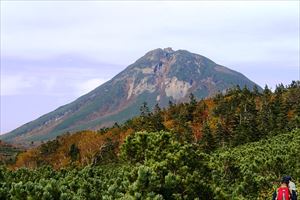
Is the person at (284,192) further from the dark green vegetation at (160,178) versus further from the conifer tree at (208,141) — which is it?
the conifer tree at (208,141)

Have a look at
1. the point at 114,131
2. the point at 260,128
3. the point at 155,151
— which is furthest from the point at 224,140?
the point at 155,151

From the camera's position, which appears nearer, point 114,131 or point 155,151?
point 155,151

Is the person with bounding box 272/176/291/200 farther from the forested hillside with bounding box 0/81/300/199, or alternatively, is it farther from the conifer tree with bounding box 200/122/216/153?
the conifer tree with bounding box 200/122/216/153

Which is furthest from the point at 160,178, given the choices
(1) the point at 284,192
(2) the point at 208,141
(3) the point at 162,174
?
(2) the point at 208,141

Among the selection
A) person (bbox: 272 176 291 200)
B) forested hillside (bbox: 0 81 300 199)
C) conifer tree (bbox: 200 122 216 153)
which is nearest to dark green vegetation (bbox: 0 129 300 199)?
forested hillside (bbox: 0 81 300 199)

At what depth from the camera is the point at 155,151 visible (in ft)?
70.2

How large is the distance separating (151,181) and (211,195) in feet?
15.5

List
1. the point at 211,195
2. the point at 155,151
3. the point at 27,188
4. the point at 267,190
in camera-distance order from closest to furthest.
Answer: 1. the point at 27,188
2. the point at 211,195
3. the point at 155,151
4. the point at 267,190

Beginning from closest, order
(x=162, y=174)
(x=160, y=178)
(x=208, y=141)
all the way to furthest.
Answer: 1. (x=160, y=178)
2. (x=162, y=174)
3. (x=208, y=141)

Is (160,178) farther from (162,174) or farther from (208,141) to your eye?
(208,141)

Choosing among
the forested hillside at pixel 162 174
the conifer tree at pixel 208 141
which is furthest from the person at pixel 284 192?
the conifer tree at pixel 208 141

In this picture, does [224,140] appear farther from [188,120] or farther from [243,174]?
[243,174]

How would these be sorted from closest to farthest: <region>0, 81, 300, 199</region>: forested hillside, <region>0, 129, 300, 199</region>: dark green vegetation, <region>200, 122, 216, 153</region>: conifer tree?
<region>0, 129, 300, 199</region>: dark green vegetation
<region>0, 81, 300, 199</region>: forested hillside
<region>200, 122, 216, 153</region>: conifer tree

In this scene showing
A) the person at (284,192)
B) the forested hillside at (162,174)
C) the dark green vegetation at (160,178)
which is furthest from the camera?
the person at (284,192)
